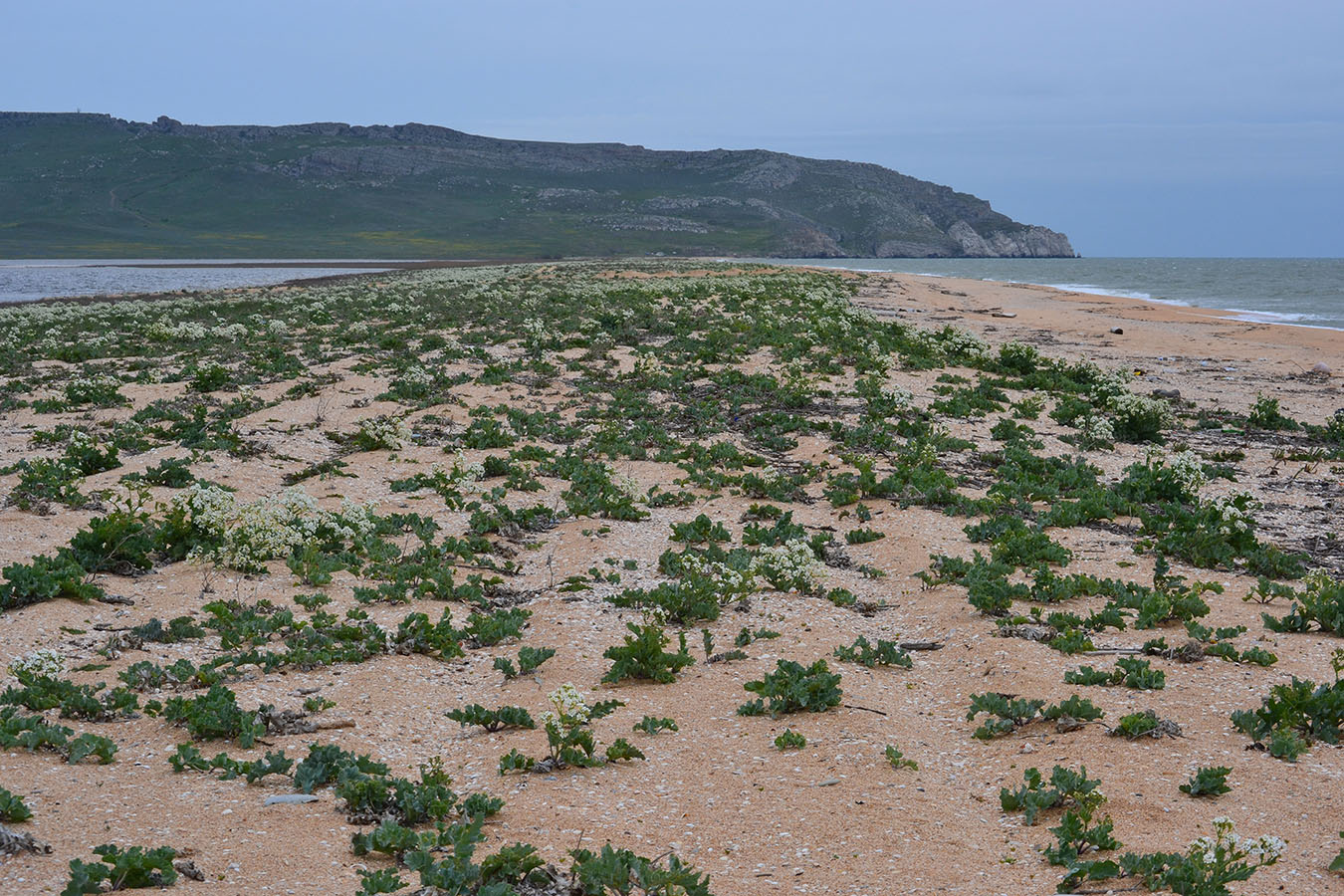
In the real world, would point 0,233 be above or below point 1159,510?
above

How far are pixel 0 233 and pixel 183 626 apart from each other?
189018 millimetres

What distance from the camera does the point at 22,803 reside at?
5465mm

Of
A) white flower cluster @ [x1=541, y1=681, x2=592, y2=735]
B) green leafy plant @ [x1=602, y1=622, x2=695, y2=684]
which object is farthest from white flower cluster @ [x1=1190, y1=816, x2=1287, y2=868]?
green leafy plant @ [x1=602, y1=622, x2=695, y2=684]

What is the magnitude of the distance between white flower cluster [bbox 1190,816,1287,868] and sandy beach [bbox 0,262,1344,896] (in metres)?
0.14

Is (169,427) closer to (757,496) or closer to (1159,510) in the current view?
(757,496)

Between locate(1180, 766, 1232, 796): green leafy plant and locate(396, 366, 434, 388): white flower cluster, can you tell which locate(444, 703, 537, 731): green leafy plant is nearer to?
locate(1180, 766, 1232, 796): green leafy plant

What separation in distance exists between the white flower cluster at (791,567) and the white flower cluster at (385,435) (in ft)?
22.9

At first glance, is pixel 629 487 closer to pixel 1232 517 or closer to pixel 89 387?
pixel 1232 517

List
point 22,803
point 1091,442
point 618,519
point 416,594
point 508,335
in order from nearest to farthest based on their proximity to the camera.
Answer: point 22,803
point 416,594
point 618,519
point 1091,442
point 508,335

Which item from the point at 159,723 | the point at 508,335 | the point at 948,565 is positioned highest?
the point at 508,335

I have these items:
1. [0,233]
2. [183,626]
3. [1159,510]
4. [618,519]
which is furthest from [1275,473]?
[0,233]

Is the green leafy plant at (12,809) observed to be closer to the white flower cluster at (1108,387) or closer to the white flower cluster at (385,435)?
the white flower cluster at (385,435)

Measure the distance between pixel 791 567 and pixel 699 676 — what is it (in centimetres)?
195

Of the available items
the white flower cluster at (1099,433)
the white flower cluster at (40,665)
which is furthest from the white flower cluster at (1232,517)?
the white flower cluster at (40,665)
